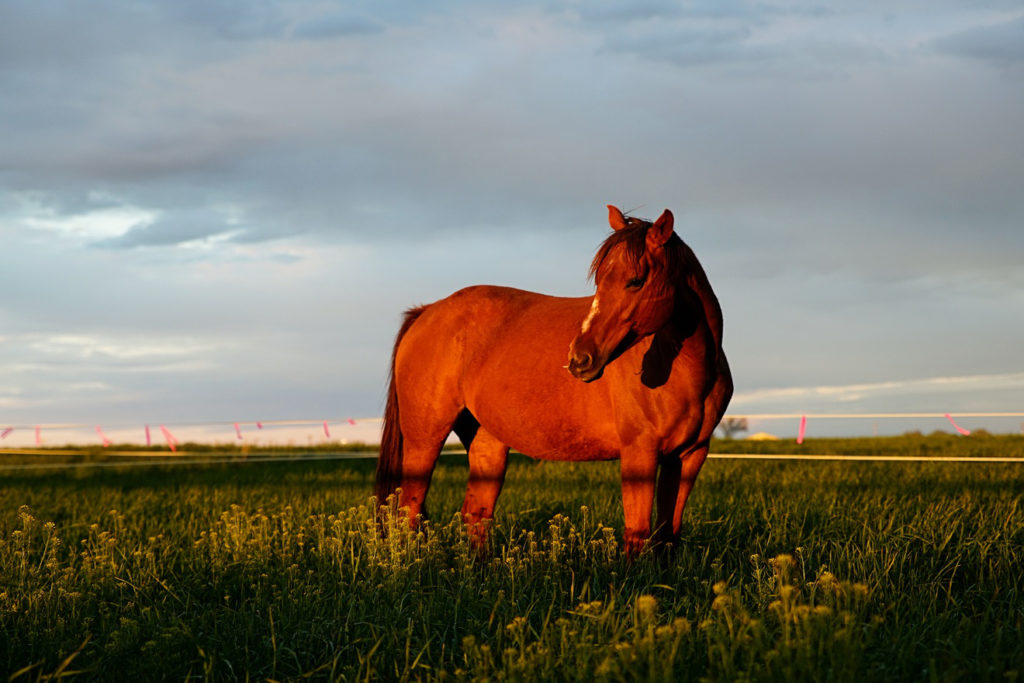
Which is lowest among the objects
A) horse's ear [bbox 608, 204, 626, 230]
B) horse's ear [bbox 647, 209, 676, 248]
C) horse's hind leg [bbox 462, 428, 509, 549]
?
horse's hind leg [bbox 462, 428, 509, 549]

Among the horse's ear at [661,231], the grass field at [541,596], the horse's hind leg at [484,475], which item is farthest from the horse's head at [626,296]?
the horse's hind leg at [484,475]

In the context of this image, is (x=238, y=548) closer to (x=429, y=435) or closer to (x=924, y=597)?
(x=429, y=435)

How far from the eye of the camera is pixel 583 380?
490cm

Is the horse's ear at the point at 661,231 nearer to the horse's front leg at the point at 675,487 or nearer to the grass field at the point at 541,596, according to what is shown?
the horse's front leg at the point at 675,487

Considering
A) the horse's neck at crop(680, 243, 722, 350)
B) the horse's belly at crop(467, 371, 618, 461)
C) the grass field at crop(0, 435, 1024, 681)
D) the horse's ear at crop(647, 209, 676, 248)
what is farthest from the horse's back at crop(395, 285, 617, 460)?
the horse's ear at crop(647, 209, 676, 248)

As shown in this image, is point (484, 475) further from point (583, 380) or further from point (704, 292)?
point (704, 292)

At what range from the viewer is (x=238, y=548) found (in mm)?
6145

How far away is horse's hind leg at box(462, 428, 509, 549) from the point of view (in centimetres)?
667

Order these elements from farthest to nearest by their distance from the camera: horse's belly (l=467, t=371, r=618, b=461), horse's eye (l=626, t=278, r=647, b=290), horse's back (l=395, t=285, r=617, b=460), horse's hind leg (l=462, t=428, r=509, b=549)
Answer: horse's hind leg (l=462, t=428, r=509, b=549), horse's back (l=395, t=285, r=617, b=460), horse's belly (l=467, t=371, r=618, b=461), horse's eye (l=626, t=278, r=647, b=290)

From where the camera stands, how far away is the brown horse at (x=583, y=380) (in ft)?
15.8

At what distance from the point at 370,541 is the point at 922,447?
15.1 m

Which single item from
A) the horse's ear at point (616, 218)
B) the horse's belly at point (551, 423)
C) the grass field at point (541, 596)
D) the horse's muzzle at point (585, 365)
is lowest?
the grass field at point (541, 596)

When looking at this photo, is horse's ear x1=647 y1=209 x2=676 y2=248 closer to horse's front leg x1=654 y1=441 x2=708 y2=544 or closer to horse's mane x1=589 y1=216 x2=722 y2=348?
horse's mane x1=589 y1=216 x2=722 y2=348

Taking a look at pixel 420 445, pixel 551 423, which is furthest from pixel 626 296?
pixel 420 445
